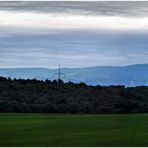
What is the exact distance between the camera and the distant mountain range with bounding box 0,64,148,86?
43.3 ft

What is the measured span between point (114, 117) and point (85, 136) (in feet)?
8.20

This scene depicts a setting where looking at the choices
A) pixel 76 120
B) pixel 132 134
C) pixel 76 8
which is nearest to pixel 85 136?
pixel 132 134

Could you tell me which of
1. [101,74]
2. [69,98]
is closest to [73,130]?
[101,74]

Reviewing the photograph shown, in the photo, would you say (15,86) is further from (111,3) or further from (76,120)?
(111,3)

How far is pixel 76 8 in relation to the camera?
12156 mm

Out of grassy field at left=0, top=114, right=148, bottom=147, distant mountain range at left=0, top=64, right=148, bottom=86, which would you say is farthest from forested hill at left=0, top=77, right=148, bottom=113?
distant mountain range at left=0, top=64, right=148, bottom=86

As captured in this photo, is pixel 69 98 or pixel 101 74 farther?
pixel 69 98

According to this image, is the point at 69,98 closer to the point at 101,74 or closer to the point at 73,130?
the point at 101,74

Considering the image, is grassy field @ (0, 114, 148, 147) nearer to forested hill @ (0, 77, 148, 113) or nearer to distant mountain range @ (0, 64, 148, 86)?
forested hill @ (0, 77, 148, 113)

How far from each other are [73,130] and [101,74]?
6.57 ft

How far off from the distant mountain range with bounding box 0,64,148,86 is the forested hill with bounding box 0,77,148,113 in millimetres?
658

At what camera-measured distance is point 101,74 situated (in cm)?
1310

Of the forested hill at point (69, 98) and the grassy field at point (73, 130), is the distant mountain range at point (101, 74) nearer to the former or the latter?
the forested hill at point (69, 98)

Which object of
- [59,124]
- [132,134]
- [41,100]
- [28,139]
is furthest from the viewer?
[41,100]
